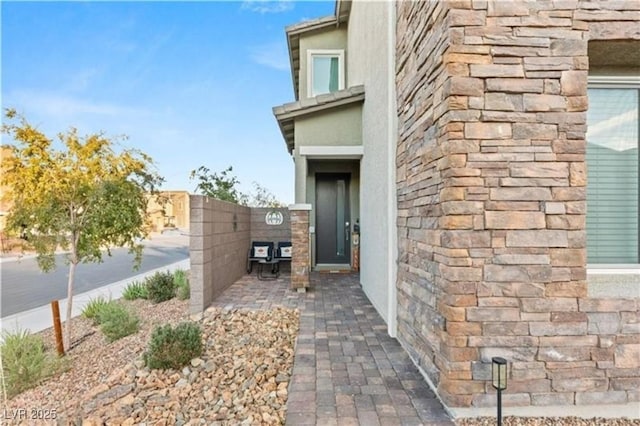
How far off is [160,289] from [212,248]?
1.87 meters

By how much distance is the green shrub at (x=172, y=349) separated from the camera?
3.66 meters

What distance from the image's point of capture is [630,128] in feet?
10.4

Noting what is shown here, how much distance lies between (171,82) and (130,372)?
12.3m

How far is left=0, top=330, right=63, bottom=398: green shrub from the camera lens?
3750 millimetres

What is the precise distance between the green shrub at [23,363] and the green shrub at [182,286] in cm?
263

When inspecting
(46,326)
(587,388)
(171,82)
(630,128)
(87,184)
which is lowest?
(46,326)

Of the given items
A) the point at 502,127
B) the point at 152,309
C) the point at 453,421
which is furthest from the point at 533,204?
the point at 152,309

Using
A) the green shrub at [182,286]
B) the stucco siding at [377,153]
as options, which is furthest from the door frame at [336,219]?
the green shrub at [182,286]

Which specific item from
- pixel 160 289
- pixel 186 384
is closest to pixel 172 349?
pixel 186 384

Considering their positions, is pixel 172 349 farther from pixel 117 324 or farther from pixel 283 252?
pixel 283 252

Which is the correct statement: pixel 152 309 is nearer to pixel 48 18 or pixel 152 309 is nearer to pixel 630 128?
pixel 48 18

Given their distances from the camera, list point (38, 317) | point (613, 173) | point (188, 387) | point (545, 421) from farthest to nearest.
A: point (38, 317) < point (188, 387) < point (613, 173) < point (545, 421)

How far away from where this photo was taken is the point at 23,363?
390 cm

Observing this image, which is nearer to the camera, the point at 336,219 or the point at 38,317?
the point at 38,317
